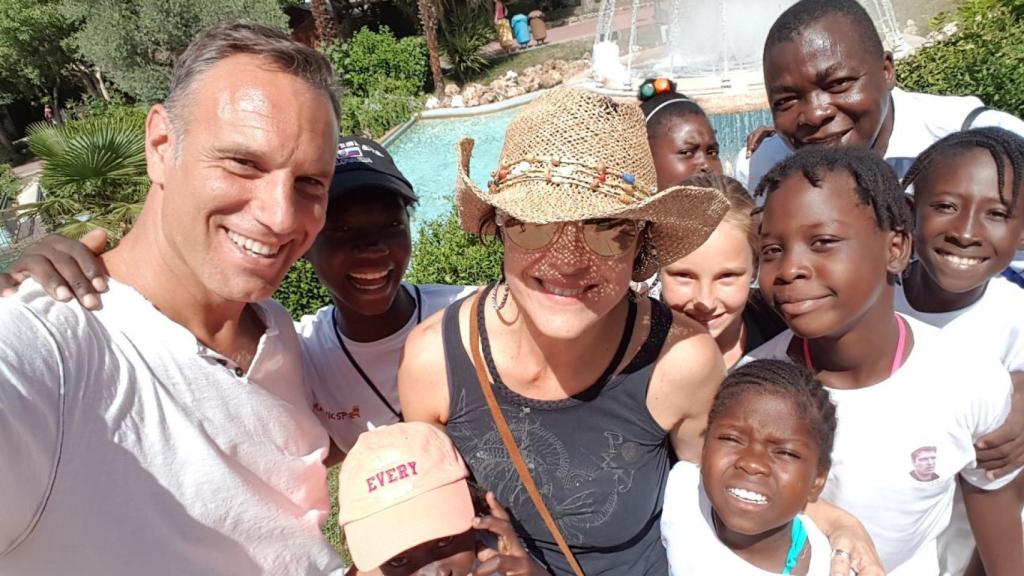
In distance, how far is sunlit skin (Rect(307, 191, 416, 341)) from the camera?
262 cm

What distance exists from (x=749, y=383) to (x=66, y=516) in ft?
6.45

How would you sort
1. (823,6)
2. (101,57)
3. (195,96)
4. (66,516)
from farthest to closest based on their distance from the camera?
(101,57), (823,6), (195,96), (66,516)

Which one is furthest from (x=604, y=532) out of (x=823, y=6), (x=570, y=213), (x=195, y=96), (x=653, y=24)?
(x=653, y=24)

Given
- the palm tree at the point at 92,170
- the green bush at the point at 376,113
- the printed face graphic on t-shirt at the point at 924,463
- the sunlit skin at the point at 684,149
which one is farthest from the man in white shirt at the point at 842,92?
the green bush at the point at 376,113

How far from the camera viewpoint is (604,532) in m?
2.16

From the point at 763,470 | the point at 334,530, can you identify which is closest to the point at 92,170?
the point at 334,530

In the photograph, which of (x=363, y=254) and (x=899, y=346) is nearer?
(x=899, y=346)

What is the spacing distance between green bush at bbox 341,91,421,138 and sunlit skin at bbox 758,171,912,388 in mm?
16234

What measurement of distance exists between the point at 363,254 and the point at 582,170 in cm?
114

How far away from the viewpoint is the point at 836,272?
6.85 feet

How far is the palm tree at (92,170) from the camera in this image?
8234mm

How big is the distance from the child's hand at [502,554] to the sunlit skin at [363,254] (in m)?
1.08

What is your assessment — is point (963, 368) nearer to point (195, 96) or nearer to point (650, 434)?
point (650, 434)

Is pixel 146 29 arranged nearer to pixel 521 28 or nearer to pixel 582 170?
pixel 521 28
